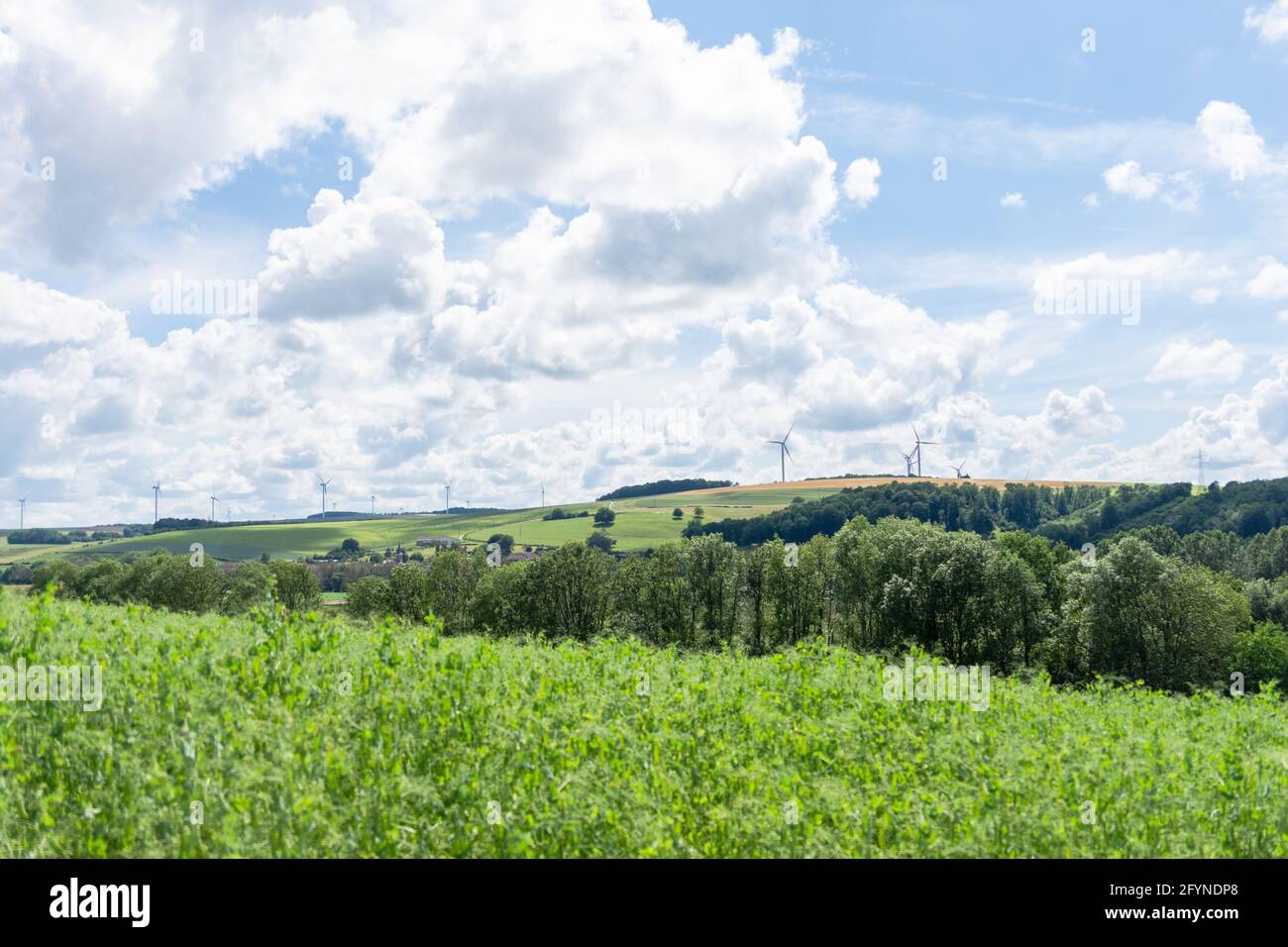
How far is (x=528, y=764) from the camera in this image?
41.7 feet

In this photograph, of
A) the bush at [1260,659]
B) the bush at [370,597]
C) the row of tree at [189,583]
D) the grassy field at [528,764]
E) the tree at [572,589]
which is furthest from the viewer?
the bush at [370,597]

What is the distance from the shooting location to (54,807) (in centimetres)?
1074

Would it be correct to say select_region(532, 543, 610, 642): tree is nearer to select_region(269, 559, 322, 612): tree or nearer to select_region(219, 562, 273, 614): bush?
select_region(269, 559, 322, 612): tree

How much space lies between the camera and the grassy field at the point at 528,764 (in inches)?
431

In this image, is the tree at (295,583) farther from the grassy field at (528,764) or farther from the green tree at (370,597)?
the grassy field at (528,764)

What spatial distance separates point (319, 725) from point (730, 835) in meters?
6.48

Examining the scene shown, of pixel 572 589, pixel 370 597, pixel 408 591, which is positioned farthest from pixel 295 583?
pixel 572 589

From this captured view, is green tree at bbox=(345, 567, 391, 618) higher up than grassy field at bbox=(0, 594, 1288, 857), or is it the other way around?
grassy field at bbox=(0, 594, 1288, 857)

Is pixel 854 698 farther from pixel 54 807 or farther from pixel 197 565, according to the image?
pixel 197 565

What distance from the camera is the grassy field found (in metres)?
11.0

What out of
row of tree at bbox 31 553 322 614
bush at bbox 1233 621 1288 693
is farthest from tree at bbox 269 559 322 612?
bush at bbox 1233 621 1288 693

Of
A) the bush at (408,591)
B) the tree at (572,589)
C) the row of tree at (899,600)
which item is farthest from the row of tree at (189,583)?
the tree at (572,589)

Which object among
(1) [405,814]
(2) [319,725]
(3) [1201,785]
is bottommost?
(3) [1201,785]
